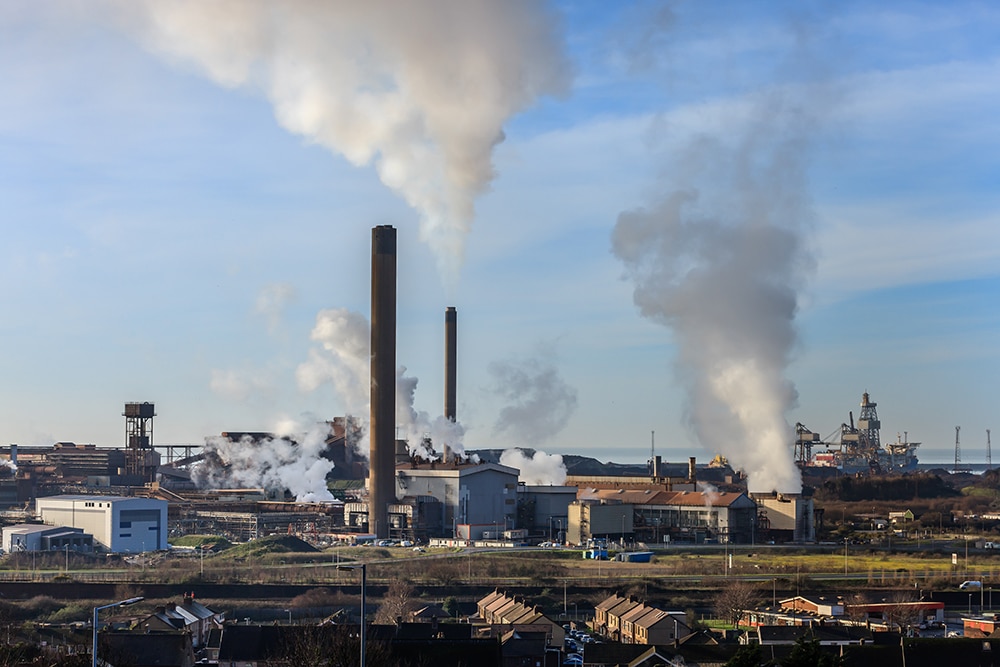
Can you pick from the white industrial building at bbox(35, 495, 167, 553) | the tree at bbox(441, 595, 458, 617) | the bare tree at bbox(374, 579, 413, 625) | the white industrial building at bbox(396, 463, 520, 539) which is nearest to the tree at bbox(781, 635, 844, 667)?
the bare tree at bbox(374, 579, 413, 625)

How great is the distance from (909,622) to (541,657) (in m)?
17.0

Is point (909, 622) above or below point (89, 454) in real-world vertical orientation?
Answer: below

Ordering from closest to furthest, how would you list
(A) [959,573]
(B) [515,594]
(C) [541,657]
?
(C) [541,657] → (B) [515,594] → (A) [959,573]

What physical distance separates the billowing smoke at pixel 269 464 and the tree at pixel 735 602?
58059 mm

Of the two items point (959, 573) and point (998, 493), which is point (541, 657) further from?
point (998, 493)

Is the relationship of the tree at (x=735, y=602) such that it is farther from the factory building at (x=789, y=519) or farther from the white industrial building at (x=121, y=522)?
the white industrial building at (x=121, y=522)

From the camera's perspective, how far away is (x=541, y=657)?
137 feet

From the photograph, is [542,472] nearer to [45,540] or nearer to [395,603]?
[45,540]

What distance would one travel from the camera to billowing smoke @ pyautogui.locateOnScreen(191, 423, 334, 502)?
114 m

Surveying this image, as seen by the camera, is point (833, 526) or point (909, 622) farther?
point (833, 526)

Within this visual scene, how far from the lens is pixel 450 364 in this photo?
116 metres

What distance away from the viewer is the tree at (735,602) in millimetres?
55094

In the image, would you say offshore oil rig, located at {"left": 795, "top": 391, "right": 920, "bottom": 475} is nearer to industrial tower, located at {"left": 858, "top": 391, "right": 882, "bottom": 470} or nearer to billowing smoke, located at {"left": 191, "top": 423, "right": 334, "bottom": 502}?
industrial tower, located at {"left": 858, "top": 391, "right": 882, "bottom": 470}

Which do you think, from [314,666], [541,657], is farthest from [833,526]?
[314,666]
